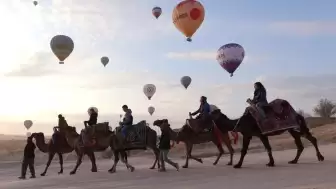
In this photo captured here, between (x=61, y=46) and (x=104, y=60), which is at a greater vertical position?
(x=104, y=60)

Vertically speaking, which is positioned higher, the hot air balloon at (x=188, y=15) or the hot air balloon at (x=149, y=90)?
the hot air balloon at (x=188, y=15)

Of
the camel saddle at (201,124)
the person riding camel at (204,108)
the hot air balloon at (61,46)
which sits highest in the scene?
the hot air balloon at (61,46)

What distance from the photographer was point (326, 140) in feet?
110

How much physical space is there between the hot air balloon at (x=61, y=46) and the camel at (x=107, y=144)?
17.6 m

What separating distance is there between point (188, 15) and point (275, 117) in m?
18.0

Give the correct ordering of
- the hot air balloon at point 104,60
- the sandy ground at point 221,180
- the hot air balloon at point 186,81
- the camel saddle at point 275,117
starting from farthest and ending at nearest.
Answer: the hot air balloon at point 186,81 → the hot air balloon at point 104,60 → the camel saddle at point 275,117 → the sandy ground at point 221,180

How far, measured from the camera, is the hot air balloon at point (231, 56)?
3234 cm

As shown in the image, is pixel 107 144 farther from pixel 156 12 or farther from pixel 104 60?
pixel 156 12

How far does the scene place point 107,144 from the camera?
767 inches

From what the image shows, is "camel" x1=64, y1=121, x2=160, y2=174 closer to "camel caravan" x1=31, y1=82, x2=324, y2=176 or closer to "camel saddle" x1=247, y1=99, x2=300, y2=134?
"camel caravan" x1=31, y1=82, x2=324, y2=176

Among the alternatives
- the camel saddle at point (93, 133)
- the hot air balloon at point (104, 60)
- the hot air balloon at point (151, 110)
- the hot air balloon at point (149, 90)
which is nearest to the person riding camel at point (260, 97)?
the camel saddle at point (93, 133)

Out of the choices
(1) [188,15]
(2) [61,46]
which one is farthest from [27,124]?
(1) [188,15]

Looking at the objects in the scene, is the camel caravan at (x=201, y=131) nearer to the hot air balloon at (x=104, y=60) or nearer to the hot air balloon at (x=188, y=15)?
the hot air balloon at (x=188, y=15)

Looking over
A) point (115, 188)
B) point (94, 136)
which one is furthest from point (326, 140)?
point (115, 188)
